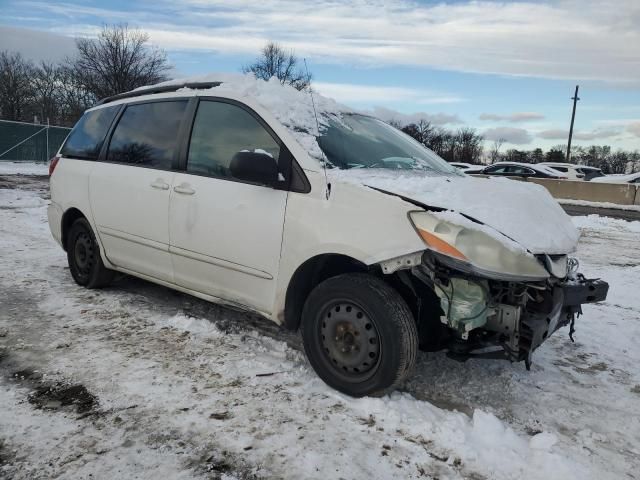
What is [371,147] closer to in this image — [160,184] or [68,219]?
[160,184]

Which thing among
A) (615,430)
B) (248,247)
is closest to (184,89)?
(248,247)

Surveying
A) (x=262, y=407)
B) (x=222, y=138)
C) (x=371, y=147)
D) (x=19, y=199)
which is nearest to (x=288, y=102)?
(x=222, y=138)

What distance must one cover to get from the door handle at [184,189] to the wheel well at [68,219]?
1674 mm

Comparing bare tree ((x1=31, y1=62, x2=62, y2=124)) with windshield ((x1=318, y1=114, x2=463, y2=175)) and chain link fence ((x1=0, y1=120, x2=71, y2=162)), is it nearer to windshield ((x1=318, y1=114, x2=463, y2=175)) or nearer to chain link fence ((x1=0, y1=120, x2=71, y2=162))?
chain link fence ((x1=0, y1=120, x2=71, y2=162))

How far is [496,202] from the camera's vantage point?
9.52 ft

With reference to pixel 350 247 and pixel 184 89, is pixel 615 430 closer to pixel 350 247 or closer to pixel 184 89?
pixel 350 247

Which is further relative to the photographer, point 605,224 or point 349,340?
point 605,224

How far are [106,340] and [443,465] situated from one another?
8.34 ft

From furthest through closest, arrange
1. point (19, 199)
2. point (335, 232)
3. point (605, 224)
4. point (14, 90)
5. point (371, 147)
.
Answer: point (14, 90), point (605, 224), point (19, 199), point (371, 147), point (335, 232)

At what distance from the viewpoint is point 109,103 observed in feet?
15.8

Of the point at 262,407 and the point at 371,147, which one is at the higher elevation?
the point at 371,147

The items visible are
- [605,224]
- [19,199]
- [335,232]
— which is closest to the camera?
[335,232]

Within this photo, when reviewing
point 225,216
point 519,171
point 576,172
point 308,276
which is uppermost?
point 576,172

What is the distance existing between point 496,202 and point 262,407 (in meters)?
1.77
